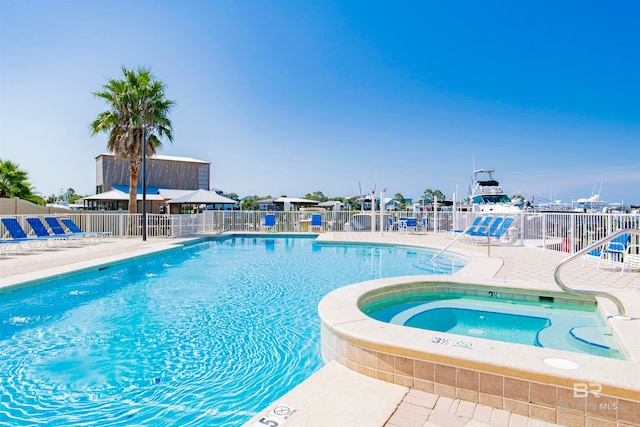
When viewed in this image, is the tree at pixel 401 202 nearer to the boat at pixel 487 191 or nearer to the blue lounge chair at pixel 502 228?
the boat at pixel 487 191

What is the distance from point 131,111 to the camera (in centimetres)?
1533

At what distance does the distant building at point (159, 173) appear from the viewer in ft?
95.5

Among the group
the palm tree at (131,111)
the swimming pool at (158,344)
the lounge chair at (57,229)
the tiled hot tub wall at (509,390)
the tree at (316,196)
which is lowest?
the swimming pool at (158,344)

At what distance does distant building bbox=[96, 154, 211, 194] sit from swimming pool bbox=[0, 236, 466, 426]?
24553 mm

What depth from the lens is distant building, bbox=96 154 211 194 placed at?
29.1 meters

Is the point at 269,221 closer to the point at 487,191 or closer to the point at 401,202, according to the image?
the point at 487,191

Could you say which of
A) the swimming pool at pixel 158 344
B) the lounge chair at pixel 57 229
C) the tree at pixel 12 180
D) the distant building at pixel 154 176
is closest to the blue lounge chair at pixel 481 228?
the swimming pool at pixel 158 344

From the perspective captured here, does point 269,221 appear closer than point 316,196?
Yes

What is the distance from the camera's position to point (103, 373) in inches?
126

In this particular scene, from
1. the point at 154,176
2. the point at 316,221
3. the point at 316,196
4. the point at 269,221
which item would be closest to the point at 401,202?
the point at 316,196

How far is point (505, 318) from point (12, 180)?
2422 centimetres

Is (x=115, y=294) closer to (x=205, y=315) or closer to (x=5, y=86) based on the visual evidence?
(x=205, y=315)

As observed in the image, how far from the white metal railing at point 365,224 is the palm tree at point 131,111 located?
1.48 meters

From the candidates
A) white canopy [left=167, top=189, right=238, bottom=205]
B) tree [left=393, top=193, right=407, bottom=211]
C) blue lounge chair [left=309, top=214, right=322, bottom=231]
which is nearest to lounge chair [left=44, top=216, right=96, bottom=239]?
white canopy [left=167, top=189, right=238, bottom=205]
